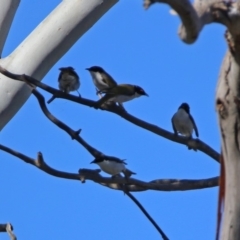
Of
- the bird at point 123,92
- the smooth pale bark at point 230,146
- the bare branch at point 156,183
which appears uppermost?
the bird at point 123,92

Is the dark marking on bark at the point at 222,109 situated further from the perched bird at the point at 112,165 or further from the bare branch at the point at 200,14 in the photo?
the perched bird at the point at 112,165

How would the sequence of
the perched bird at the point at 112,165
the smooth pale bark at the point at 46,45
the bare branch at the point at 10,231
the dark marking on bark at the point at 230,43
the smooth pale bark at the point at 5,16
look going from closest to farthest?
the dark marking on bark at the point at 230,43 → the bare branch at the point at 10,231 → the smooth pale bark at the point at 46,45 → the smooth pale bark at the point at 5,16 → the perched bird at the point at 112,165

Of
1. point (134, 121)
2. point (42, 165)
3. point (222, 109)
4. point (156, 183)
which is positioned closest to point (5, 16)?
point (42, 165)

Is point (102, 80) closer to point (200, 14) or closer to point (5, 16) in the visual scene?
point (5, 16)

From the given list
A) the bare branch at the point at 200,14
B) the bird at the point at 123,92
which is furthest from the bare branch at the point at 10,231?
the bird at the point at 123,92

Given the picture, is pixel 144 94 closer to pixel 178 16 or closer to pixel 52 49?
pixel 52 49

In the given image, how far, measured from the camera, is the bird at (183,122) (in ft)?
16.8

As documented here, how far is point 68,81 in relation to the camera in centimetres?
469

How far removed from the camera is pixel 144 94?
17.7ft

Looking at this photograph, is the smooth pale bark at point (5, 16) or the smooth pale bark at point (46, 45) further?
the smooth pale bark at point (5, 16)

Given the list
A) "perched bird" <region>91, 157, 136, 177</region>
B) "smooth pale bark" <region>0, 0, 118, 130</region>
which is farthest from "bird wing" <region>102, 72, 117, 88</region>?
"smooth pale bark" <region>0, 0, 118, 130</region>

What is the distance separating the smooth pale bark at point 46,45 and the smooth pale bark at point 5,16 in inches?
3.4

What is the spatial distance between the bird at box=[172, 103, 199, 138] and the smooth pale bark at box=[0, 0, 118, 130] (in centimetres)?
191

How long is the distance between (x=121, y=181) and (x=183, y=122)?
8.15ft
